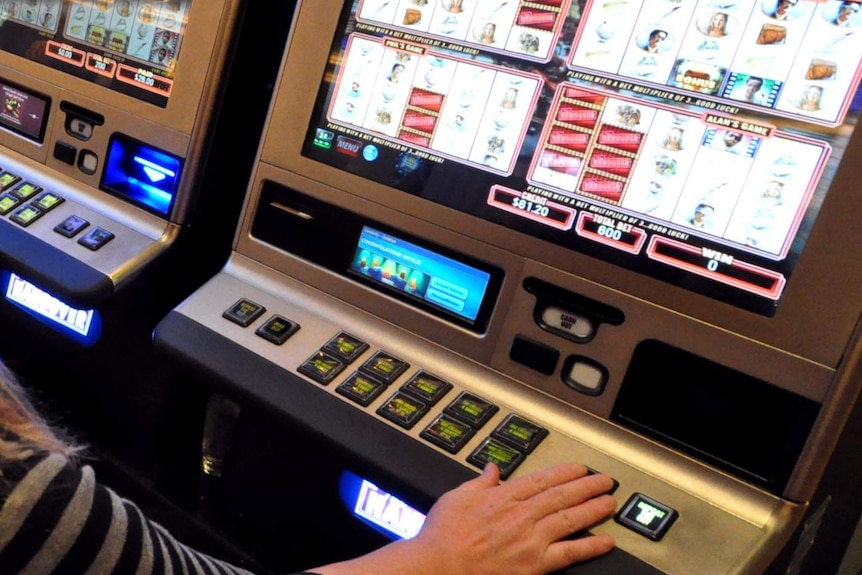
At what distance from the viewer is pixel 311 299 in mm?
1425

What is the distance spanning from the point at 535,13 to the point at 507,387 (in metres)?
0.55

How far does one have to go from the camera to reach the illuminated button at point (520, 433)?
115 cm

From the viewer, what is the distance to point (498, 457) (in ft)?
3.69

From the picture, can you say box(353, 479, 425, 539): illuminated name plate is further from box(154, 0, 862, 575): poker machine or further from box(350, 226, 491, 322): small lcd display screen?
box(350, 226, 491, 322): small lcd display screen

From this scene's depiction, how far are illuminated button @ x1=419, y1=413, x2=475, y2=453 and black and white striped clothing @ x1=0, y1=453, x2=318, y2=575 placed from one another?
0.39m

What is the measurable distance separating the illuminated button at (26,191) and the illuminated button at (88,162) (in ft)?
0.33

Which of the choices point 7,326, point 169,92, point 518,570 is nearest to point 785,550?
point 518,570

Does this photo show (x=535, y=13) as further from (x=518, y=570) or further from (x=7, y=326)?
(x=7, y=326)

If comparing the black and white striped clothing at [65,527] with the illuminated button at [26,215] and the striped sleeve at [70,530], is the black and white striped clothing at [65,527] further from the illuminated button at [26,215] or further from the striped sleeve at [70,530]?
the illuminated button at [26,215]

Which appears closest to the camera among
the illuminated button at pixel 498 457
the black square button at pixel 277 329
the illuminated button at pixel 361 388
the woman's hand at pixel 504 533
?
the woman's hand at pixel 504 533

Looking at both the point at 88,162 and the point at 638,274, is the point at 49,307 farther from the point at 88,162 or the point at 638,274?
the point at 638,274

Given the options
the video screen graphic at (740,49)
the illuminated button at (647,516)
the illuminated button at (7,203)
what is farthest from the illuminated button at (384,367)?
the illuminated button at (7,203)

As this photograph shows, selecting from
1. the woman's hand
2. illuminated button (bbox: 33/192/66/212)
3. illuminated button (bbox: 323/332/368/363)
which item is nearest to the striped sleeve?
the woman's hand

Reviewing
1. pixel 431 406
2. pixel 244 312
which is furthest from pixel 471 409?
pixel 244 312
